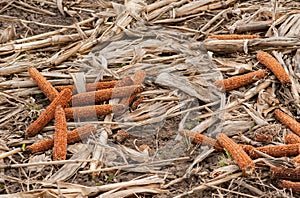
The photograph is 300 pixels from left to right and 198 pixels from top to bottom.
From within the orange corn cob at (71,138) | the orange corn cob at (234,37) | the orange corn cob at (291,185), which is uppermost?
the orange corn cob at (234,37)

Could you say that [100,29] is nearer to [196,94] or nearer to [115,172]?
[196,94]

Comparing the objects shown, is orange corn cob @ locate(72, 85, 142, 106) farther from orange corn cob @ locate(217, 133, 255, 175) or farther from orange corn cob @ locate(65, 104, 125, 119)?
orange corn cob @ locate(217, 133, 255, 175)

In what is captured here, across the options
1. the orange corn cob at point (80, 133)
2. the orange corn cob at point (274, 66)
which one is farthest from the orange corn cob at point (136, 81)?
the orange corn cob at point (274, 66)

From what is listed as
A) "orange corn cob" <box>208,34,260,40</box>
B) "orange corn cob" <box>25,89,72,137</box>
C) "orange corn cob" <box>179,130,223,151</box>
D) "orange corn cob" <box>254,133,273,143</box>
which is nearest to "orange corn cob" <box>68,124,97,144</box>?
"orange corn cob" <box>25,89,72,137</box>

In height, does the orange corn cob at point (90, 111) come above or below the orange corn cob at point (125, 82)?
below

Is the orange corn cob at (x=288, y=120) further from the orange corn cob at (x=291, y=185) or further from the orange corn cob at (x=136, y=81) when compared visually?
the orange corn cob at (x=136, y=81)

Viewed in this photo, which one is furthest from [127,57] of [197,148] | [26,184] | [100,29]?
[26,184]

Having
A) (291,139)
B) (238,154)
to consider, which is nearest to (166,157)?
(238,154)
